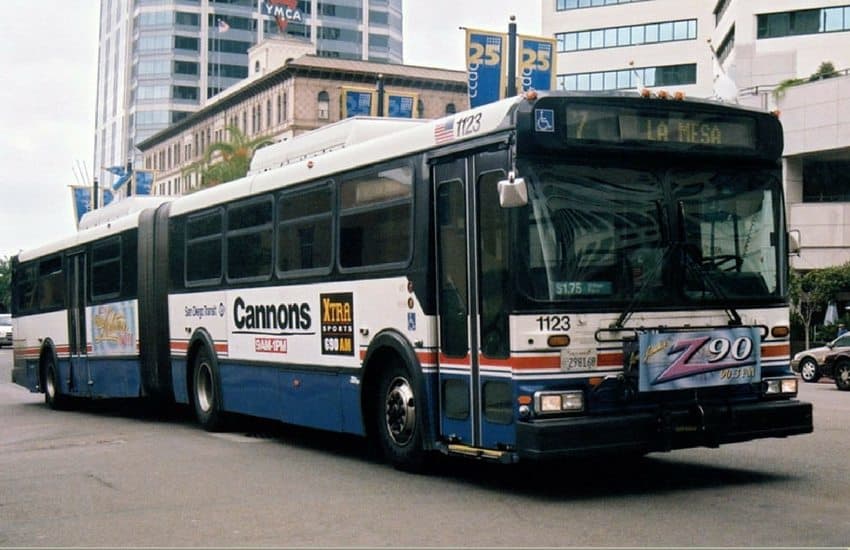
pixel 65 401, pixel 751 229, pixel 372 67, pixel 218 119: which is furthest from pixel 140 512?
pixel 218 119

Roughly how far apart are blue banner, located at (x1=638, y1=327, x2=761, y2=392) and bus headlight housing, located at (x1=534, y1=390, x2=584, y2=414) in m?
0.55

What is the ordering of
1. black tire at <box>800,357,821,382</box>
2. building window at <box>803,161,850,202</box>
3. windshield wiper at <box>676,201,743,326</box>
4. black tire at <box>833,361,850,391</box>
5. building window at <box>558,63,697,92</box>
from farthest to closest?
1. building window at <box>558,63,697,92</box>
2. building window at <box>803,161,850,202</box>
3. black tire at <box>800,357,821,382</box>
4. black tire at <box>833,361,850,391</box>
5. windshield wiper at <box>676,201,743,326</box>

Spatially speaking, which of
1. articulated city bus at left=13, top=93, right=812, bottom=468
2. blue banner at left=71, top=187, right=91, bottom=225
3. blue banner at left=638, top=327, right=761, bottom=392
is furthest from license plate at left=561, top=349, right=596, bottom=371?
blue banner at left=71, top=187, right=91, bottom=225

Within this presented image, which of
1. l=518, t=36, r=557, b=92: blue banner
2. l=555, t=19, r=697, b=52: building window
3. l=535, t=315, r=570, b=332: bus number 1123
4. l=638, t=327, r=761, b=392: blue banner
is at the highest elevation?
l=555, t=19, r=697, b=52: building window

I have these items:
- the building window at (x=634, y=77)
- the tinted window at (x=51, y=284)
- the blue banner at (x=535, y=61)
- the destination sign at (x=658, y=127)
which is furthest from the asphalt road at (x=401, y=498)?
the building window at (x=634, y=77)

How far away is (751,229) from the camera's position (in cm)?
1104

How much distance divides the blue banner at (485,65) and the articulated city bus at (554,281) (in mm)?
15985

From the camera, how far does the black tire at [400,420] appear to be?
462 inches

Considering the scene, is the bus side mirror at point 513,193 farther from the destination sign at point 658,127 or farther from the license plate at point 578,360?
the license plate at point 578,360

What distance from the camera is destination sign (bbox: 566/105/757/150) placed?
10.5 m

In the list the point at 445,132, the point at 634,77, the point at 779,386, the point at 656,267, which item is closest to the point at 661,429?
the point at 656,267

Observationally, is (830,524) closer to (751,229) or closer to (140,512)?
(751,229)

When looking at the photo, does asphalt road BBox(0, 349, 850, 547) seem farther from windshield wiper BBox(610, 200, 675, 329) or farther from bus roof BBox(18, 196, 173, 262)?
bus roof BBox(18, 196, 173, 262)

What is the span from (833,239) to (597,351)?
42232 mm
